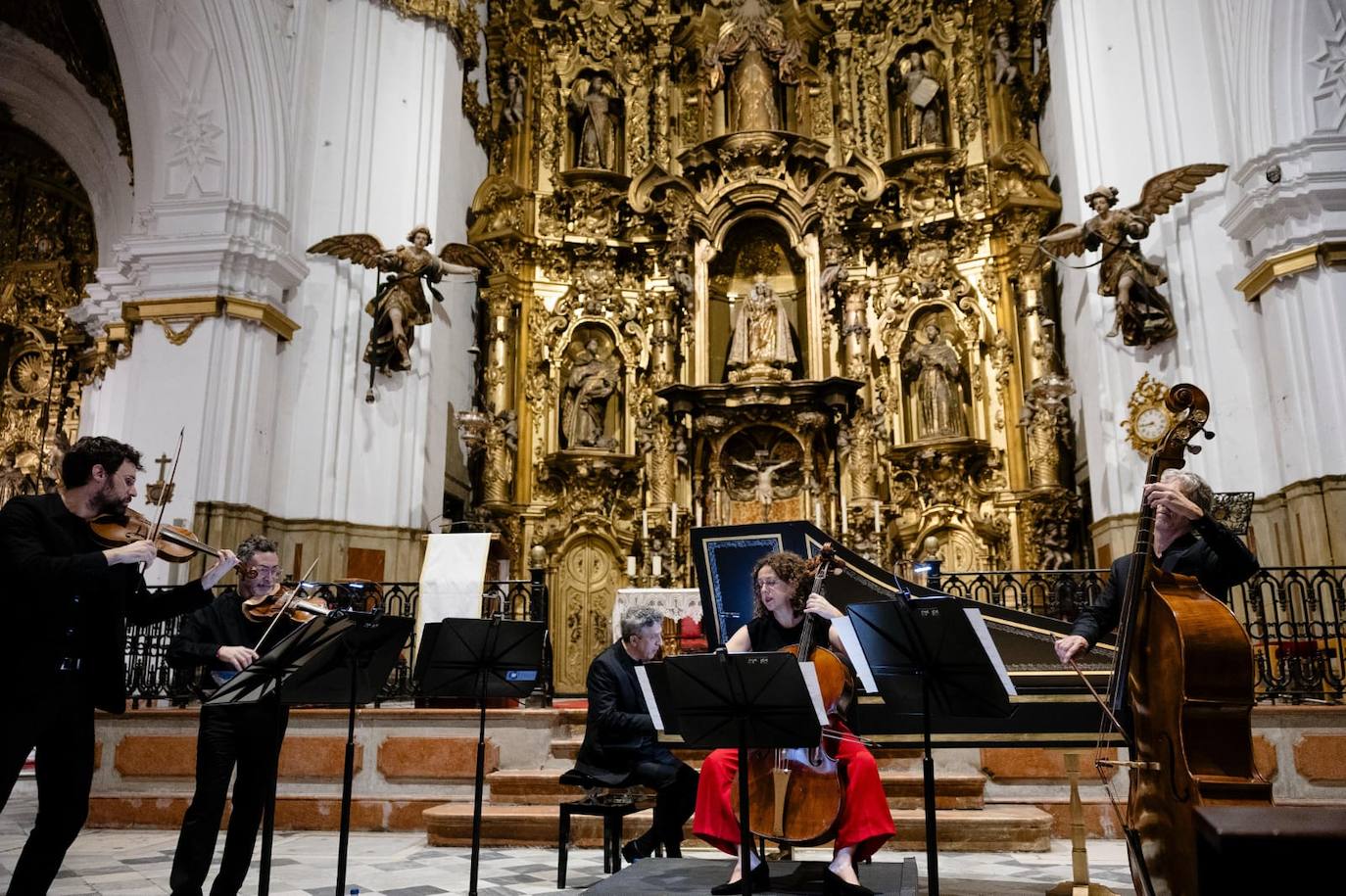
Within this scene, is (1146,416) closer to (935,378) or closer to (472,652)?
(935,378)

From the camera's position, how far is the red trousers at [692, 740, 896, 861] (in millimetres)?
4102

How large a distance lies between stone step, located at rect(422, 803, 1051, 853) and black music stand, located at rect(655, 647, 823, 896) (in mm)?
2937

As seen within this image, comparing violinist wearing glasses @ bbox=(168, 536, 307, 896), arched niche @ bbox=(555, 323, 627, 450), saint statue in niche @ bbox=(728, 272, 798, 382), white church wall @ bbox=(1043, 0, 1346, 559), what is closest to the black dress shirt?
violinist wearing glasses @ bbox=(168, 536, 307, 896)

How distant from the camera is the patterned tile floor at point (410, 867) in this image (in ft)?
17.4

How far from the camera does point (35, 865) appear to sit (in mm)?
3566

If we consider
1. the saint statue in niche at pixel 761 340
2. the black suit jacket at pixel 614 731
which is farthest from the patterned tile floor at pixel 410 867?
the saint statue in niche at pixel 761 340

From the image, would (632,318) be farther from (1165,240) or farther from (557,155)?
(1165,240)

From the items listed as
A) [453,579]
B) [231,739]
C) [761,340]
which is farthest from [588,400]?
[231,739]

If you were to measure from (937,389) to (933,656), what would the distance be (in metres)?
9.64

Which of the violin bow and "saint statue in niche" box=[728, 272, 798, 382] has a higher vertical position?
"saint statue in niche" box=[728, 272, 798, 382]

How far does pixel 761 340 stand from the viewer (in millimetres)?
13539

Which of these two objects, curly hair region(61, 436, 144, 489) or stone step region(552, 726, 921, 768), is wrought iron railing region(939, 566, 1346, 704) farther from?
curly hair region(61, 436, 144, 489)

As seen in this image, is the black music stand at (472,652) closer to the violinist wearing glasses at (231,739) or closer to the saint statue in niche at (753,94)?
the violinist wearing glasses at (231,739)

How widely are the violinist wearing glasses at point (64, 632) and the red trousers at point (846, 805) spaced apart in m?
2.42
